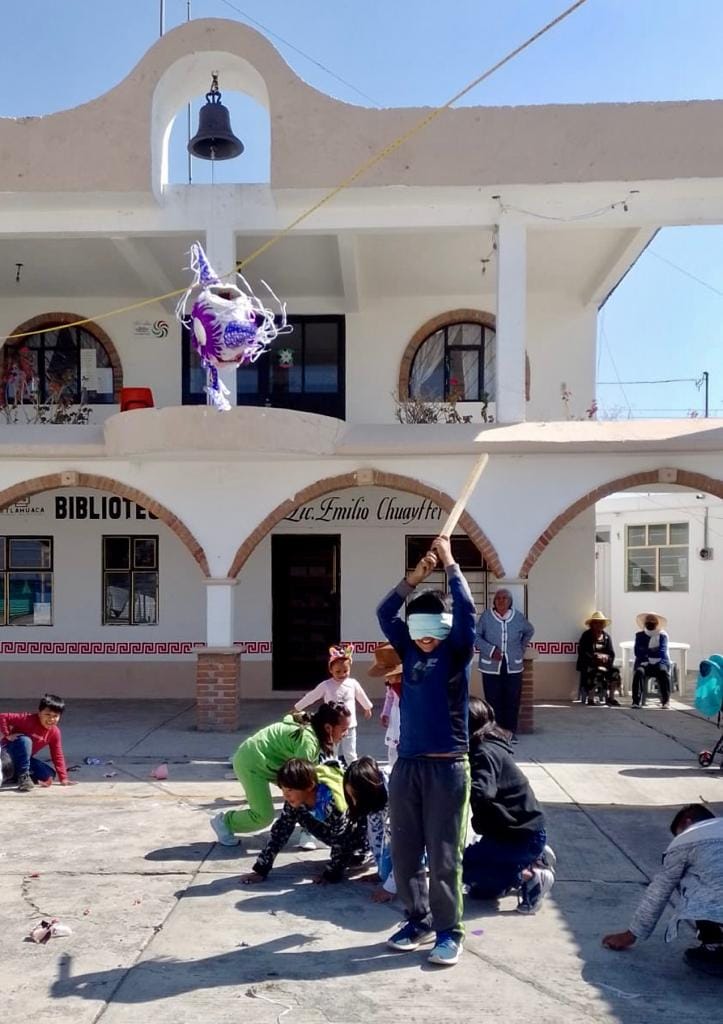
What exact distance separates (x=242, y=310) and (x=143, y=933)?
5.95 metres

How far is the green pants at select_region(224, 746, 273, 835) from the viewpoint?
614 cm

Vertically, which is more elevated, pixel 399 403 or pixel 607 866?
pixel 399 403

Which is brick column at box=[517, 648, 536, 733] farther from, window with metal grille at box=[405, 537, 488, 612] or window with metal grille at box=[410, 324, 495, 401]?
window with metal grille at box=[410, 324, 495, 401]

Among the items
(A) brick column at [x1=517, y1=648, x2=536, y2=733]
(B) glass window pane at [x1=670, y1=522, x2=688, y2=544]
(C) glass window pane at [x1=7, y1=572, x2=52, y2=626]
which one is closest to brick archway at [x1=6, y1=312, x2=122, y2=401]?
(C) glass window pane at [x1=7, y1=572, x2=52, y2=626]

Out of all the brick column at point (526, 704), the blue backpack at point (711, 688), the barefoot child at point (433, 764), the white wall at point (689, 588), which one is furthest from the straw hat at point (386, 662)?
the white wall at point (689, 588)

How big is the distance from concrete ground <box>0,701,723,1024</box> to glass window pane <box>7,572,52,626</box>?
6151 millimetres

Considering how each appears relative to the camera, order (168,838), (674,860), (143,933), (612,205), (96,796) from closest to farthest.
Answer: (674,860) → (143,933) → (168,838) → (96,796) → (612,205)

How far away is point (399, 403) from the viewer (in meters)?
13.1

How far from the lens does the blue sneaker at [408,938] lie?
466 centimetres

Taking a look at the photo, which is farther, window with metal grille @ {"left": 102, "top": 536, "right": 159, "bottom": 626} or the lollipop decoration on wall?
window with metal grille @ {"left": 102, "top": 536, "right": 159, "bottom": 626}

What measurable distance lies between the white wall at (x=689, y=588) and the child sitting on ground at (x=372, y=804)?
1375 centimetres

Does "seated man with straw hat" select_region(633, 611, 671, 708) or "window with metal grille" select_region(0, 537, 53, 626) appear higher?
"window with metal grille" select_region(0, 537, 53, 626)

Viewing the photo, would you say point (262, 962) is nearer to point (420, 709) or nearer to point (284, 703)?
point (420, 709)

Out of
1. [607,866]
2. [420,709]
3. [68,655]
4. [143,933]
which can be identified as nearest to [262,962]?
[143,933]
